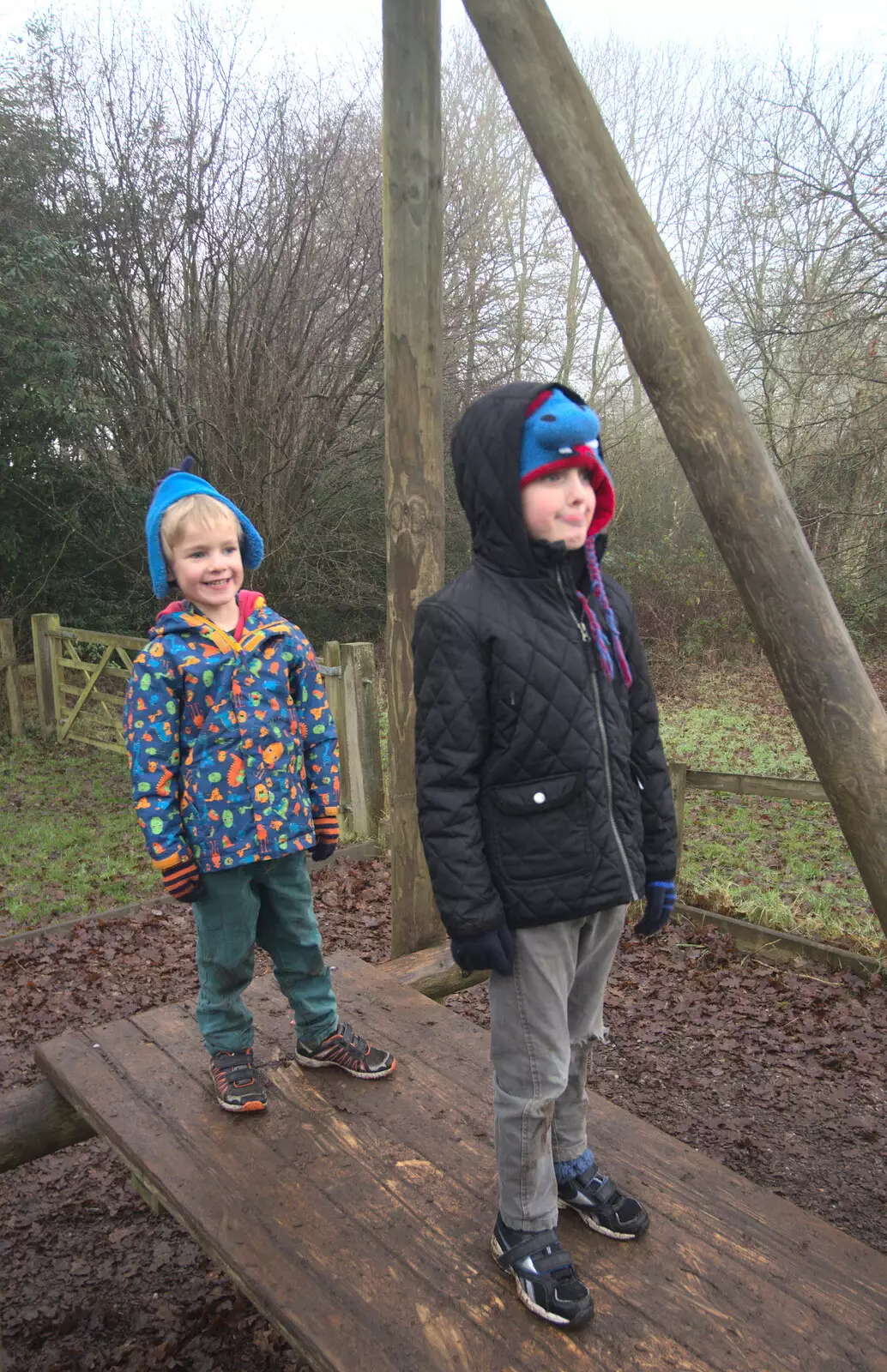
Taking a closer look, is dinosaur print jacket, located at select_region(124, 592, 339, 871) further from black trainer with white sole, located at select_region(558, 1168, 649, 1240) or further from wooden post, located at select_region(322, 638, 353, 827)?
wooden post, located at select_region(322, 638, 353, 827)

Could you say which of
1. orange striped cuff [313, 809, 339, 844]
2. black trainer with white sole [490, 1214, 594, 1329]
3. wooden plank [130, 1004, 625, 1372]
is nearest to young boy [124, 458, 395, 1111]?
orange striped cuff [313, 809, 339, 844]

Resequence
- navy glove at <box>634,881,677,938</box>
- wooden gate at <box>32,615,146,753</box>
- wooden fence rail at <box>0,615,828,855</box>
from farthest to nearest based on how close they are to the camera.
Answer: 1. wooden gate at <box>32,615,146,753</box>
2. wooden fence rail at <box>0,615,828,855</box>
3. navy glove at <box>634,881,677,938</box>

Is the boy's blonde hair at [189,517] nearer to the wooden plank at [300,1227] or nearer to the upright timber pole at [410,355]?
the upright timber pole at [410,355]

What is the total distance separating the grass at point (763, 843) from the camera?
547 centimetres

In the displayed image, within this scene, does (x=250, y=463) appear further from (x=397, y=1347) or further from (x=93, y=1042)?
(x=397, y=1347)

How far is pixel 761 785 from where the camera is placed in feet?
16.8

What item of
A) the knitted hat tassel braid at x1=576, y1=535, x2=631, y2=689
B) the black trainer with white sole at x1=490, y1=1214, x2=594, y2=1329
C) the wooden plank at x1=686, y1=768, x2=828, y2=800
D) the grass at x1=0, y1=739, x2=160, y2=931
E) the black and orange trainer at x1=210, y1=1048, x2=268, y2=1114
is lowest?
the grass at x1=0, y1=739, x2=160, y2=931

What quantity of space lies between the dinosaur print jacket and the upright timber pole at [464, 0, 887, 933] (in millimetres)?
1212

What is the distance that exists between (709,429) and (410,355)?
1596mm

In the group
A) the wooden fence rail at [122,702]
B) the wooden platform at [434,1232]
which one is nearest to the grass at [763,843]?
the wooden fence rail at [122,702]

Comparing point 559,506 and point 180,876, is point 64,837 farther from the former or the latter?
point 559,506

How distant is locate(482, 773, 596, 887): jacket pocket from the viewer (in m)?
2.01

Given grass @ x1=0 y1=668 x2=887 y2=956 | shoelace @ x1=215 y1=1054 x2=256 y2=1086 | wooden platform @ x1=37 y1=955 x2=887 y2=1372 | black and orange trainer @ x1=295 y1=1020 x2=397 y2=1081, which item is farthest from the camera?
grass @ x1=0 y1=668 x2=887 y2=956

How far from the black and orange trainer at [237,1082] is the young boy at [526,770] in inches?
34.7
